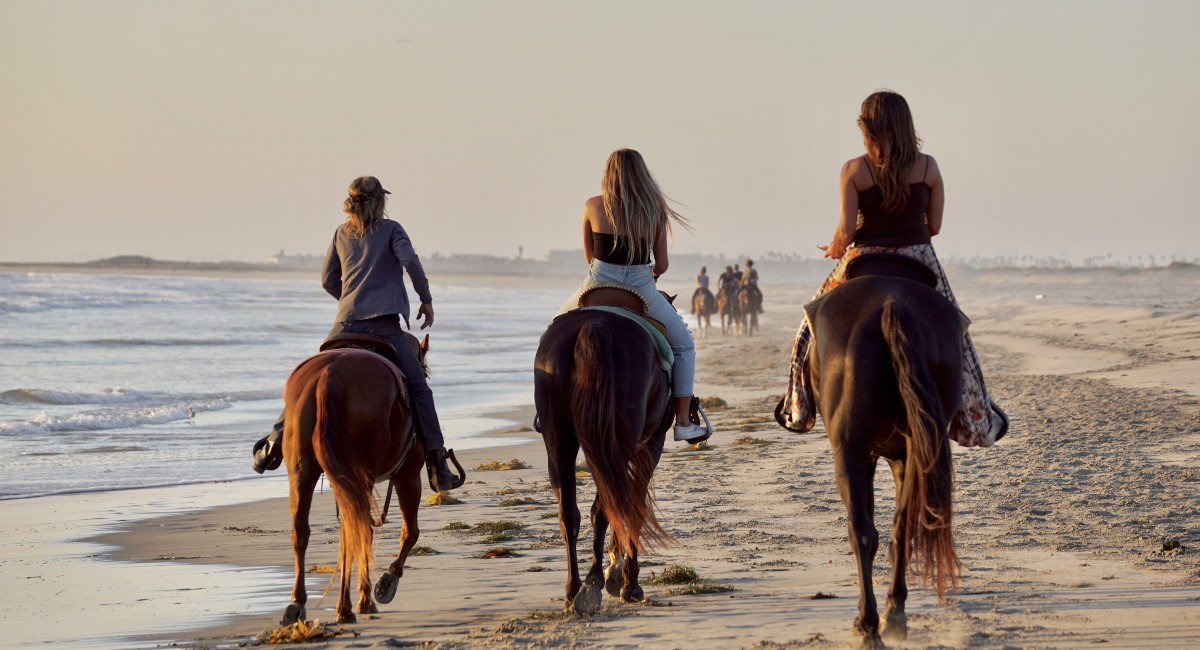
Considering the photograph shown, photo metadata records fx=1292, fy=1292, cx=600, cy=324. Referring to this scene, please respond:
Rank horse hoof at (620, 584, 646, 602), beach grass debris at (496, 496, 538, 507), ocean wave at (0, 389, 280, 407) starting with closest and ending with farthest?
horse hoof at (620, 584, 646, 602) < beach grass debris at (496, 496, 538, 507) < ocean wave at (0, 389, 280, 407)

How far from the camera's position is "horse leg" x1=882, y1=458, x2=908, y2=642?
16.3 feet

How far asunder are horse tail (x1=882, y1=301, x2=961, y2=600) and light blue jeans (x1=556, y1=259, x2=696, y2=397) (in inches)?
65.3

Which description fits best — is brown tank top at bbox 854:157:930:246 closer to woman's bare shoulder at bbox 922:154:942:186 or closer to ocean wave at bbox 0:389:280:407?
woman's bare shoulder at bbox 922:154:942:186

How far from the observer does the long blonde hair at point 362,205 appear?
22.0 feet

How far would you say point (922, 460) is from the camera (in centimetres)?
485

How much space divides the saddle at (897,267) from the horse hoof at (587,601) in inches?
72.3

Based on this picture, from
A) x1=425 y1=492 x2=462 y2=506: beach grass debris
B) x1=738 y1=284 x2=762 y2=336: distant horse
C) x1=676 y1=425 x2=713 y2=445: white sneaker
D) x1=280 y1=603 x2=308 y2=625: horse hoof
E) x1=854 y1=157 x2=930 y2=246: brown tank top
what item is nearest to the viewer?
x1=854 y1=157 x2=930 y2=246: brown tank top

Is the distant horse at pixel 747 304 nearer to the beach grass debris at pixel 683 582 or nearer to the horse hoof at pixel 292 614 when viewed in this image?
the beach grass debris at pixel 683 582

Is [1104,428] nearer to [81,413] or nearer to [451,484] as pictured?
[451,484]

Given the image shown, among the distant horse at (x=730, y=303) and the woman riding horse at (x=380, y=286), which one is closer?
the woman riding horse at (x=380, y=286)

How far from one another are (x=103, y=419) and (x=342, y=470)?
1058cm

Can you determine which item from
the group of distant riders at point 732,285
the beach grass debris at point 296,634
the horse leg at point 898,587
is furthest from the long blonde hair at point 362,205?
the group of distant riders at point 732,285

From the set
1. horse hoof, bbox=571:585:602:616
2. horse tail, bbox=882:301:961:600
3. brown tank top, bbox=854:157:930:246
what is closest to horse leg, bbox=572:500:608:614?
horse hoof, bbox=571:585:602:616

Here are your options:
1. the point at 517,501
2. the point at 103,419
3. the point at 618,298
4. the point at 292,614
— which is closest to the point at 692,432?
the point at 618,298
